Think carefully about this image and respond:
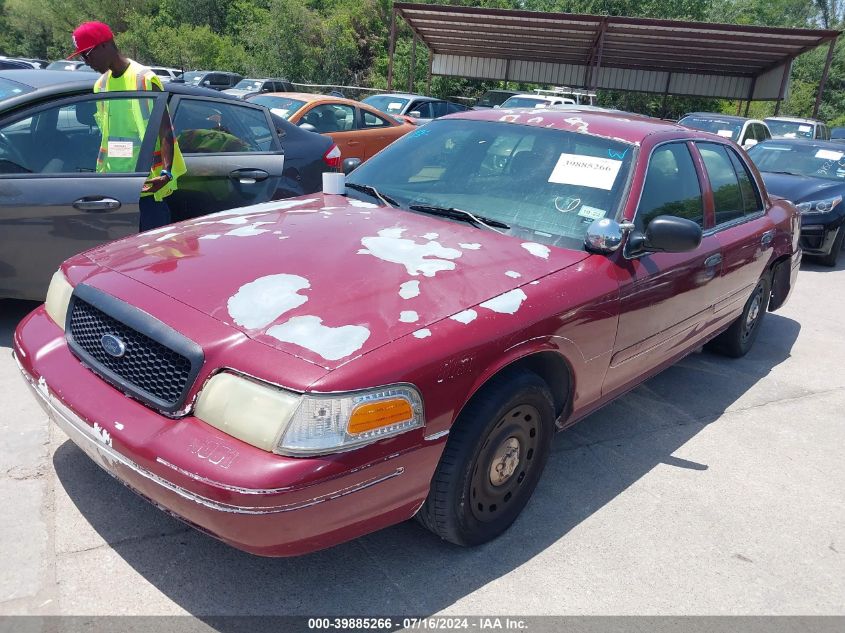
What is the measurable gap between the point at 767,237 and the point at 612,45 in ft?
70.2

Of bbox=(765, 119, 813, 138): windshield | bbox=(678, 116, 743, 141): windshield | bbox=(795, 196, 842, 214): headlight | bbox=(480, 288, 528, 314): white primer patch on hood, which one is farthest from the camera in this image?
bbox=(765, 119, 813, 138): windshield

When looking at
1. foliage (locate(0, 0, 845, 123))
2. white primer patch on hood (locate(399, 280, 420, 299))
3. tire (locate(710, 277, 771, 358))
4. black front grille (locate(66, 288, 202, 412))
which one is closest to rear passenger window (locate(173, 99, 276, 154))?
black front grille (locate(66, 288, 202, 412))

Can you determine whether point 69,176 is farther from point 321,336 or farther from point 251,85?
point 251,85

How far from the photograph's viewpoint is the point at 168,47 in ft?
119

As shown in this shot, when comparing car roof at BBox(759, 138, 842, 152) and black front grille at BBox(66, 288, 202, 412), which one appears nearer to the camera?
black front grille at BBox(66, 288, 202, 412)

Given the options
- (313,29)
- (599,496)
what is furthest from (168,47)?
(599,496)

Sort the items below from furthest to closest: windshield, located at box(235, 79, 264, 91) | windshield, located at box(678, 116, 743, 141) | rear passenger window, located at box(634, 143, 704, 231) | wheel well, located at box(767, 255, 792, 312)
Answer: windshield, located at box(235, 79, 264, 91) → windshield, located at box(678, 116, 743, 141) → wheel well, located at box(767, 255, 792, 312) → rear passenger window, located at box(634, 143, 704, 231)

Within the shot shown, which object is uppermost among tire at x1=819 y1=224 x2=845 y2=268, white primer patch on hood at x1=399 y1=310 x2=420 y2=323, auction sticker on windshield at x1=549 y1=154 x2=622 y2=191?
auction sticker on windshield at x1=549 y1=154 x2=622 y2=191

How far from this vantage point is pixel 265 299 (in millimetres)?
2469

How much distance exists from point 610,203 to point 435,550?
1.79 m

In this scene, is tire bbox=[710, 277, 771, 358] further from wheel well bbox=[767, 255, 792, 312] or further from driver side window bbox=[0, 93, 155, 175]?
driver side window bbox=[0, 93, 155, 175]

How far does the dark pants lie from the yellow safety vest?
0.18ft

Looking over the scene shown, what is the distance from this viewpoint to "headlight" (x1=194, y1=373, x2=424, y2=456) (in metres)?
2.10

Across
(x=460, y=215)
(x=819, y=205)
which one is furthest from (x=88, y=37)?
(x=819, y=205)
